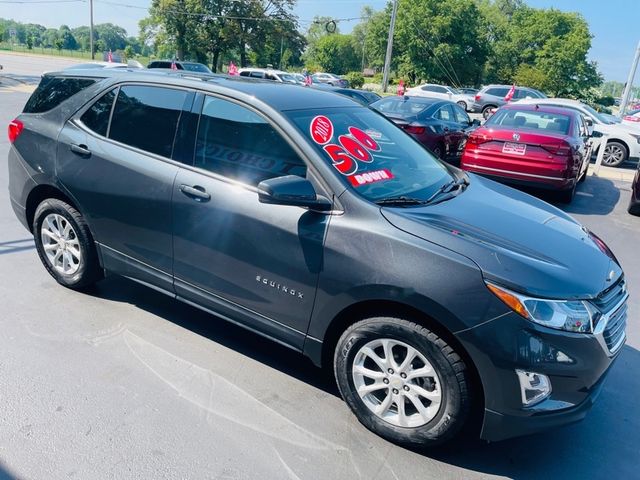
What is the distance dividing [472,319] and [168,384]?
180 centimetres

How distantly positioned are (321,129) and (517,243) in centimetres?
129

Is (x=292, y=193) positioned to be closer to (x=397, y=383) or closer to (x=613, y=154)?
(x=397, y=383)

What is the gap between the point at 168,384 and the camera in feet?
9.82

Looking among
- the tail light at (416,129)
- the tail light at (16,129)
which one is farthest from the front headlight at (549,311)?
the tail light at (416,129)

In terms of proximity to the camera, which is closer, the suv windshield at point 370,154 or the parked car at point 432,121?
the suv windshield at point 370,154

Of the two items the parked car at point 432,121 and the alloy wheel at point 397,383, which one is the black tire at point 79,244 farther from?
the parked car at point 432,121

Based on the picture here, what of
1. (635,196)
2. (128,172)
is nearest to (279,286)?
(128,172)

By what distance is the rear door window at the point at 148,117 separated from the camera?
10.9ft

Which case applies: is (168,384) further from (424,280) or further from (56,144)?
(56,144)

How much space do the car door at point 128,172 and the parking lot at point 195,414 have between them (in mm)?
509

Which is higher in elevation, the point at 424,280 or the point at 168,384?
the point at 424,280

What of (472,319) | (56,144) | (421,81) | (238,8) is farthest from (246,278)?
(421,81)

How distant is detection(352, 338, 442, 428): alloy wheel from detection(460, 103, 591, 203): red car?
5968 millimetres

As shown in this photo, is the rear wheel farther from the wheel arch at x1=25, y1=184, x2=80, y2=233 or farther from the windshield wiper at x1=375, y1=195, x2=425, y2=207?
the wheel arch at x1=25, y1=184, x2=80, y2=233
